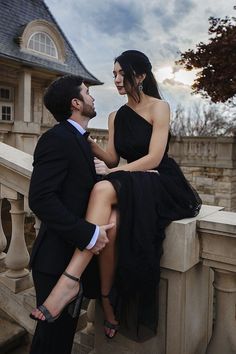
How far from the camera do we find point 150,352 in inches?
68.9

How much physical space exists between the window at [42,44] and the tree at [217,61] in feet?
26.8

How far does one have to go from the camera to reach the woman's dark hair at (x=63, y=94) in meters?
1.60

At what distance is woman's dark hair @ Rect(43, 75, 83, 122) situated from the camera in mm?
1598

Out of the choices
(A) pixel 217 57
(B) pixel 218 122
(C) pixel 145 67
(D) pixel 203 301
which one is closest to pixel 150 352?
(D) pixel 203 301

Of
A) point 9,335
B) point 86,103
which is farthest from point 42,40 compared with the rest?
point 9,335

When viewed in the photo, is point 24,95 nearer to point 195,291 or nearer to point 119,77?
point 119,77

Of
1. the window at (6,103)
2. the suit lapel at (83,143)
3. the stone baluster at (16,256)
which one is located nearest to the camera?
the suit lapel at (83,143)

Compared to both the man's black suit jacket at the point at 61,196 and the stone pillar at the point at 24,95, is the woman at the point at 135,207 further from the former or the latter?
the stone pillar at the point at 24,95

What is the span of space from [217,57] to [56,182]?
9.39 meters

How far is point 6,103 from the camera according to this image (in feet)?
51.0

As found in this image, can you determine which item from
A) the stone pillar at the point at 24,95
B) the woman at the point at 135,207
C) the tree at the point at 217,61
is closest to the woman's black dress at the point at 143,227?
the woman at the point at 135,207

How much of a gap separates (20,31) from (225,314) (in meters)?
15.9

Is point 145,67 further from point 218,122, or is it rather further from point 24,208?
point 218,122

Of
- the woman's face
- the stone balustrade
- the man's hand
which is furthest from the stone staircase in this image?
the woman's face
